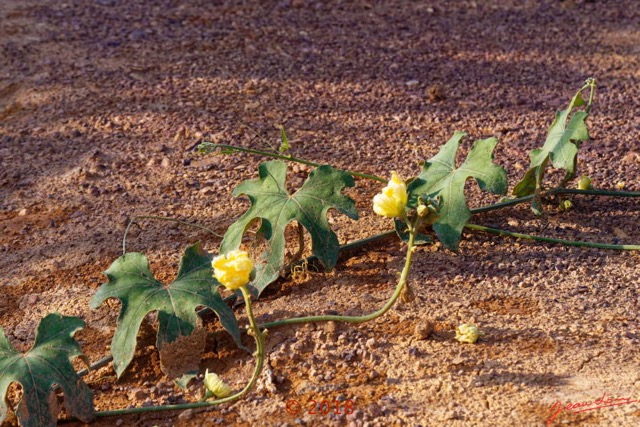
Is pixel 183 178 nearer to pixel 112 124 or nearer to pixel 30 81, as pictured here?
pixel 112 124

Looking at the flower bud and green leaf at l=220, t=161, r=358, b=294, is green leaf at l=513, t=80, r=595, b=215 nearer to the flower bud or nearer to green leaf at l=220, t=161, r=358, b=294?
the flower bud

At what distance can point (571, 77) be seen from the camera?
4312 mm

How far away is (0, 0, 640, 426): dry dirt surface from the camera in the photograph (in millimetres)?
2379

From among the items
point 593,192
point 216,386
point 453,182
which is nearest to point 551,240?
point 593,192

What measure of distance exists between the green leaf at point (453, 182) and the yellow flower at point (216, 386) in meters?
0.77

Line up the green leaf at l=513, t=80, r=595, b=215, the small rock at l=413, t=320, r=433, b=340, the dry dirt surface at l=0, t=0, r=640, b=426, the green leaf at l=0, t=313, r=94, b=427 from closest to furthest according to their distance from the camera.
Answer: the green leaf at l=0, t=313, r=94, b=427
the dry dirt surface at l=0, t=0, r=640, b=426
the small rock at l=413, t=320, r=433, b=340
the green leaf at l=513, t=80, r=595, b=215

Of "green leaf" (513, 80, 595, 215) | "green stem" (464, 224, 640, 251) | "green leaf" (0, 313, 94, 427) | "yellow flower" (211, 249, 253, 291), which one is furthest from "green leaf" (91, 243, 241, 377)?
"green leaf" (513, 80, 595, 215)

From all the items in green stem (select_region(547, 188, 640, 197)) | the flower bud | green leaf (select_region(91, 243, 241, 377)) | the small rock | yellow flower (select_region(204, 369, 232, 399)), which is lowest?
yellow flower (select_region(204, 369, 232, 399))

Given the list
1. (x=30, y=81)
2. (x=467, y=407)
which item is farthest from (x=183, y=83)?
(x=467, y=407)

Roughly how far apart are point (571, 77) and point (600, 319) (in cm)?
207

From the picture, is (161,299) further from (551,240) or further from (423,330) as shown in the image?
(551,240)

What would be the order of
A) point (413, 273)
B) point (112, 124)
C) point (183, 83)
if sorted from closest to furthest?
point (413, 273), point (112, 124), point (183, 83)

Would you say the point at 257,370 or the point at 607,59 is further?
the point at 607,59

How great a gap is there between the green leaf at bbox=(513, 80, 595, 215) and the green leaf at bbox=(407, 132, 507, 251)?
24cm
